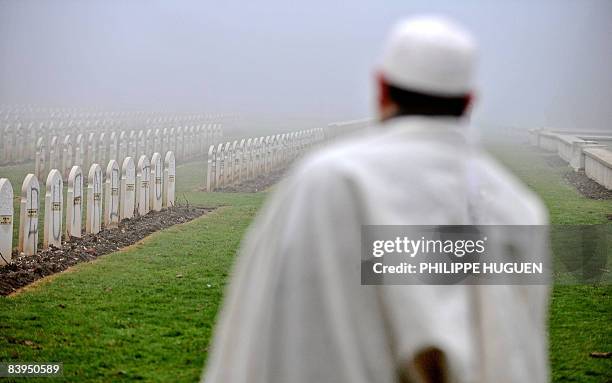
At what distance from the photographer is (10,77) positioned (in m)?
50.8

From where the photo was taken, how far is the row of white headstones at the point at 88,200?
822 cm

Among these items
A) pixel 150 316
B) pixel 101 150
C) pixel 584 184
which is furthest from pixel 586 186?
pixel 150 316

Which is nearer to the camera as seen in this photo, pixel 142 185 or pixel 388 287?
pixel 388 287

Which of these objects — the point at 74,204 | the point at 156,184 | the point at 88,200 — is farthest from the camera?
the point at 156,184

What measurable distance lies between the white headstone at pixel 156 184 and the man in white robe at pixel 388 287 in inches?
391

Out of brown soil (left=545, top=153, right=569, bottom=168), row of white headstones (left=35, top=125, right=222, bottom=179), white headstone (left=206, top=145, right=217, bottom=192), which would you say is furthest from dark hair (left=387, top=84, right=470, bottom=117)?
brown soil (left=545, top=153, right=569, bottom=168)

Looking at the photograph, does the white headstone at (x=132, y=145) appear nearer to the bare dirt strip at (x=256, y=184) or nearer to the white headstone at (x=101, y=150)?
the white headstone at (x=101, y=150)

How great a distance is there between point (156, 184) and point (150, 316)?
5639 mm

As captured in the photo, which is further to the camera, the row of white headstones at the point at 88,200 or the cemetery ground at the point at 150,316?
the row of white headstones at the point at 88,200

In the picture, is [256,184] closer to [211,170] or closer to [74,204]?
[211,170]

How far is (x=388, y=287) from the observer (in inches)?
82.3

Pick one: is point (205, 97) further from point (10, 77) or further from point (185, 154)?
point (185, 154)

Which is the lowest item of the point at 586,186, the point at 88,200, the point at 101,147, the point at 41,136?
the point at 586,186

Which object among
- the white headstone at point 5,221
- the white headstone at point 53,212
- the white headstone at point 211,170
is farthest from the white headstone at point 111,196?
the white headstone at point 211,170
